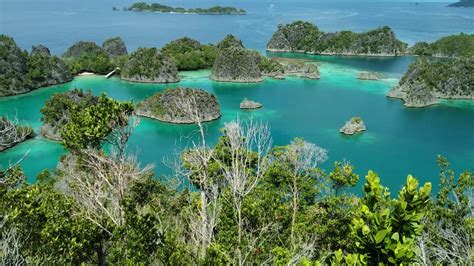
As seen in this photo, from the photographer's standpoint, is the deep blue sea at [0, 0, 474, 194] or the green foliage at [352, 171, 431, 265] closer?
the green foliage at [352, 171, 431, 265]

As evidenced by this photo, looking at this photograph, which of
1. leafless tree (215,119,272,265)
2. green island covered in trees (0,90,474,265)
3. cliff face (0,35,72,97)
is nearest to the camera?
green island covered in trees (0,90,474,265)

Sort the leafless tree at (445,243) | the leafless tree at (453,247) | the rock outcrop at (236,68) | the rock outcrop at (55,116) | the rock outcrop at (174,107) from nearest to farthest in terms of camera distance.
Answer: the leafless tree at (453,247) < the leafless tree at (445,243) < the rock outcrop at (55,116) < the rock outcrop at (174,107) < the rock outcrop at (236,68)

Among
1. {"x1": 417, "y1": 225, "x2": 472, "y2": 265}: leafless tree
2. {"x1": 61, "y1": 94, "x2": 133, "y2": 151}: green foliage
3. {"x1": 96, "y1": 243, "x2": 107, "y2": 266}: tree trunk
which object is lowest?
{"x1": 417, "y1": 225, "x2": 472, "y2": 265}: leafless tree

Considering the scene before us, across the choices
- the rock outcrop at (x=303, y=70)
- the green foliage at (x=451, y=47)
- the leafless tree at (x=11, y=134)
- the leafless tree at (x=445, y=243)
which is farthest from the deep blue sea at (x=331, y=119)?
the leafless tree at (x=445, y=243)

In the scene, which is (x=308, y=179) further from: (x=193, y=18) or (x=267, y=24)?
(x=193, y=18)

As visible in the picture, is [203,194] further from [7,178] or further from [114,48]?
[114,48]

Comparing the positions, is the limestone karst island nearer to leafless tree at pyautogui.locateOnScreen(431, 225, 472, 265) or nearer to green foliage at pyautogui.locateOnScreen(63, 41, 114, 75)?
leafless tree at pyautogui.locateOnScreen(431, 225, 472, 265)

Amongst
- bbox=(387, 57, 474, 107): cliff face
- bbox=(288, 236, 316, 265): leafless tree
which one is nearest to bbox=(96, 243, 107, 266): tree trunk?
bbox=(288, 236, 316, 265): leafless tree

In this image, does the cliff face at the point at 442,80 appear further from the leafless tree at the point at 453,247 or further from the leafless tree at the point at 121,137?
the leafless tree at the point at 121,137

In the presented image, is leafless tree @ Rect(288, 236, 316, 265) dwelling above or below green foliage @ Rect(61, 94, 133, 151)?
below
